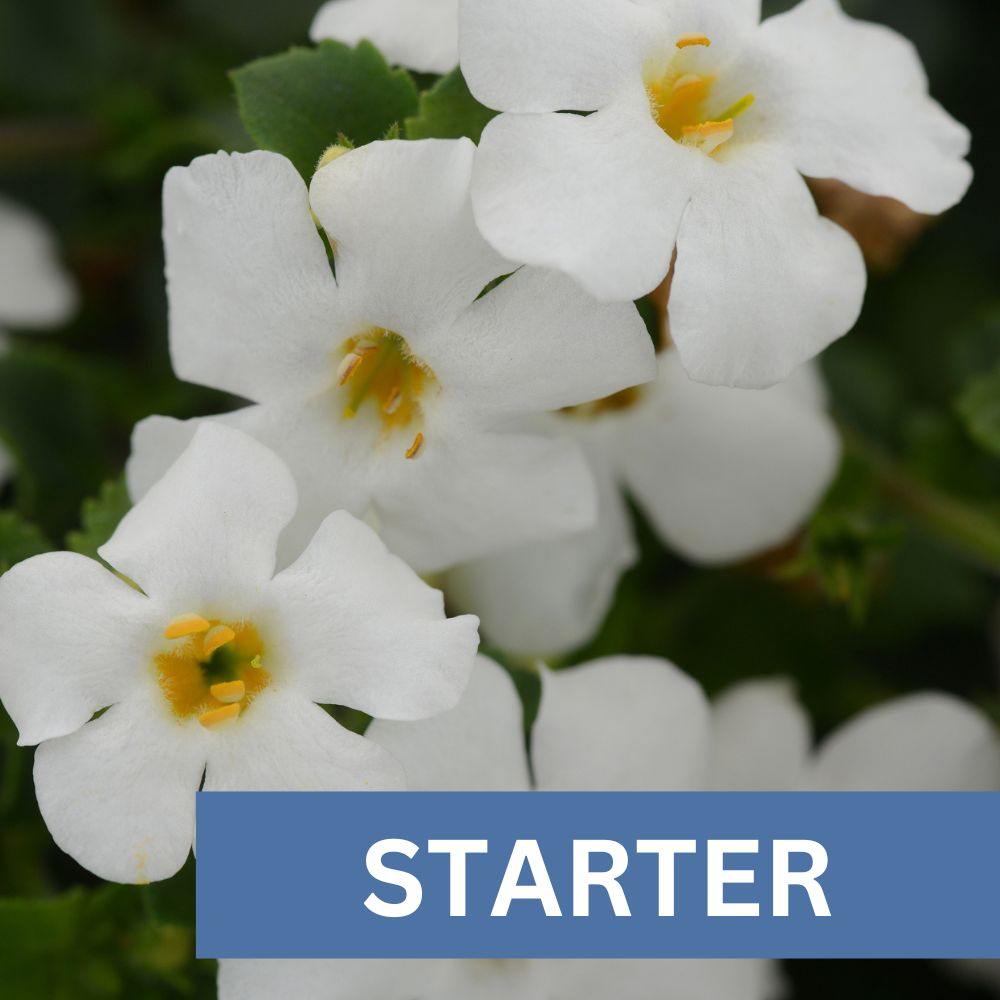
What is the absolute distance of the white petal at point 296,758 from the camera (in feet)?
2.31

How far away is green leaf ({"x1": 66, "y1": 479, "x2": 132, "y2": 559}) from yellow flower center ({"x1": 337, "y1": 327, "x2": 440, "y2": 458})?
15 cm

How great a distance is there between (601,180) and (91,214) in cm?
84

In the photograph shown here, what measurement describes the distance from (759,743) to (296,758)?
0.43m

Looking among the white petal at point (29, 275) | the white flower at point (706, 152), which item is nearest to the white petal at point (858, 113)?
the white flower at point (706, 152)

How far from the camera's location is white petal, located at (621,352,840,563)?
1.01 metres

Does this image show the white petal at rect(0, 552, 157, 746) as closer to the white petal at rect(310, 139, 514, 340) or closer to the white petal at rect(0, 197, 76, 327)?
the white petal at rect(310, 139, 514, 340)

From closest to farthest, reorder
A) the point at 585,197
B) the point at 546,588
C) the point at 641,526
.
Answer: the point at 585,197, the point at 546,588, the point at 641,526

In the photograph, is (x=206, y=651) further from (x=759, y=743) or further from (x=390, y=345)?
(x=759, y=743)

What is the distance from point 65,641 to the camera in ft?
2.32

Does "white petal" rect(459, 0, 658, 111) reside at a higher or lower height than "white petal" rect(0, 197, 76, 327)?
higher

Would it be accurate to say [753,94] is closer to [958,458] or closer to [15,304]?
[958,458]

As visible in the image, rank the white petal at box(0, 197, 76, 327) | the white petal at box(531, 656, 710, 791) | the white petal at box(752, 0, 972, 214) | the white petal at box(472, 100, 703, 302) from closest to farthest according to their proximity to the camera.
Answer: the white petal at box(472, 100, 703, 302), the white petal at box(752, 0, 972, 214), the white petal at box(531, 656, 710, 791), the white petal at box(0, 197, 76, 327)

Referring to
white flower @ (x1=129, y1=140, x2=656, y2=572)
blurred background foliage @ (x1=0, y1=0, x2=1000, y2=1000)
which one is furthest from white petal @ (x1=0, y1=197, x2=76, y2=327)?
white flower @ (x1=129, y1=140, x2=656, y2=572)

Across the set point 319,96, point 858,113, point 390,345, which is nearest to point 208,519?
point 390,345
